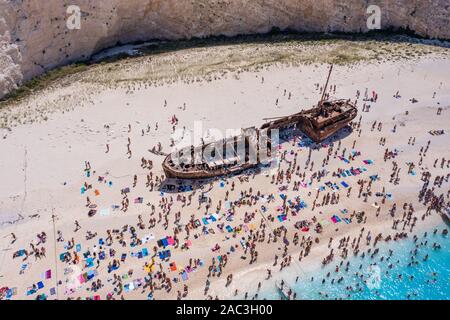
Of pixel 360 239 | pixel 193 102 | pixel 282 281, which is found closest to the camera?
pixel 282 281

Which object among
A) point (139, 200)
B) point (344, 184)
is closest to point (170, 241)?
point (139, 200)

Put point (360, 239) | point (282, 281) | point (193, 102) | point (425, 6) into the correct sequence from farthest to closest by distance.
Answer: point (425, 6)
point (193, 102)
point (360, 239)
point (282, 281)

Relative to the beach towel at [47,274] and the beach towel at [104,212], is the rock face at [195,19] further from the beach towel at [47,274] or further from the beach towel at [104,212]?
the beach towel at [47,274]

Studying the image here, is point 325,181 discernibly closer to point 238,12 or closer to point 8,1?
point 238,12

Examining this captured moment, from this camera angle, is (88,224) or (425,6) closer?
(88,224)

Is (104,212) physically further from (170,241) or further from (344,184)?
(344,184)
